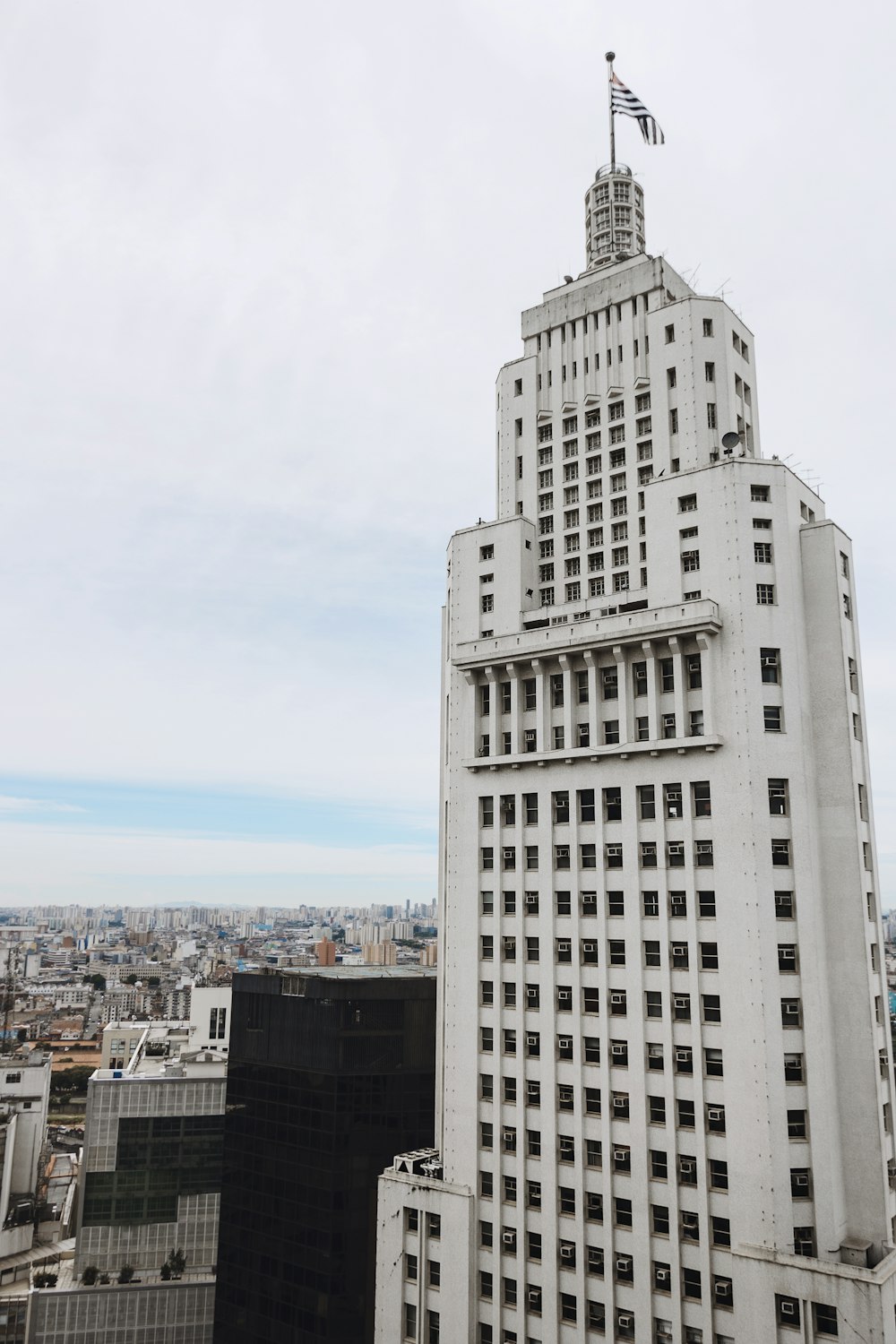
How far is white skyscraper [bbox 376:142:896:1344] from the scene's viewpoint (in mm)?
41406

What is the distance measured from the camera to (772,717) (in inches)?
1791

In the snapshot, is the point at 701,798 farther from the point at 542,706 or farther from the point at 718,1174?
the point at 718,1174

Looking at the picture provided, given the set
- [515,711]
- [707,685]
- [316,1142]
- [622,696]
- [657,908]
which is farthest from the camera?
[316,1142]

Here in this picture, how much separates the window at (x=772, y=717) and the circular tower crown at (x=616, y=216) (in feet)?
116

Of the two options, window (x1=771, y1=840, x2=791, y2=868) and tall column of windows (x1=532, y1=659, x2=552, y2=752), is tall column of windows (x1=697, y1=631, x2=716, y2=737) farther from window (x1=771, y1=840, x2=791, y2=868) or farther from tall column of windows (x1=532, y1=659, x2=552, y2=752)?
tall column of windows (x1=532, y1=659, x2=552, y2=752)

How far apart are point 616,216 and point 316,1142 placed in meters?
73.9

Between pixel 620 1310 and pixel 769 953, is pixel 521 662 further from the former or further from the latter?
pixel 620 1310

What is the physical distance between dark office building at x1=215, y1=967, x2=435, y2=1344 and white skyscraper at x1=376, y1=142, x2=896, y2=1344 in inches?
812

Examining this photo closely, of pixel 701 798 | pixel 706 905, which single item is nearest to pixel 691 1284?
pixel 706 905

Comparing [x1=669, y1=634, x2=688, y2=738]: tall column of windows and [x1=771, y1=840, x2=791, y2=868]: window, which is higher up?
[x1=669, y1=634, x2=688, y2=738]: tall column of windows

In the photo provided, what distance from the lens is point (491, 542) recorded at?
190 ft

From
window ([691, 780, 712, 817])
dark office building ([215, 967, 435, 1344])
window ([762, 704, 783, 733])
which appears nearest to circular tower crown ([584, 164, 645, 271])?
window ([762, 704, 783, 733])

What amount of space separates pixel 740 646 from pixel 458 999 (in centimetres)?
2573

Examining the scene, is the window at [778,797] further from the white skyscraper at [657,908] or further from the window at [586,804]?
the window at [586,804]
